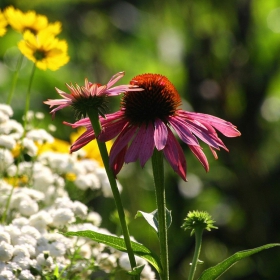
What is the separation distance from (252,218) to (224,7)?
1236 mm

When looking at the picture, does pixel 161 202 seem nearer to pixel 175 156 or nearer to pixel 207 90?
pixel 175 156

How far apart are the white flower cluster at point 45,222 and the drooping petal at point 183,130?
11.0 inches

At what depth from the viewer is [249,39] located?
3.17m

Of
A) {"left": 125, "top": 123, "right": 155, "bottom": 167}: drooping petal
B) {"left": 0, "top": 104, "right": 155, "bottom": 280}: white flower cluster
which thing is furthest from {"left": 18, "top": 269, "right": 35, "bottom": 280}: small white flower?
{"left": 125, "top": 123, "right": 155, "bottom": 167}: drooping petal

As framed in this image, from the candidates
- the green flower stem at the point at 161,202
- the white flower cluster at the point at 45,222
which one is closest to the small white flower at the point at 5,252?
the white flower cluster at the point at 45,222

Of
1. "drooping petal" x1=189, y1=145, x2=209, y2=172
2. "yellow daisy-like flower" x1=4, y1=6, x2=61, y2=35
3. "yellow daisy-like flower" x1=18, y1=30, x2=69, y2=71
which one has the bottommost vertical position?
"drooping petal" x1=189, y1=145, x2=209, y2=172

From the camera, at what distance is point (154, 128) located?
0.85 meters

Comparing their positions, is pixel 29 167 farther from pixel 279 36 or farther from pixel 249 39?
pixel 279 36

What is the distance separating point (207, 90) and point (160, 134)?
2.09 meters

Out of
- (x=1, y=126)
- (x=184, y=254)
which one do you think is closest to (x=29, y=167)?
(x=1, y=126)

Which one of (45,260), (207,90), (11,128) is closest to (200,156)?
(45,260)

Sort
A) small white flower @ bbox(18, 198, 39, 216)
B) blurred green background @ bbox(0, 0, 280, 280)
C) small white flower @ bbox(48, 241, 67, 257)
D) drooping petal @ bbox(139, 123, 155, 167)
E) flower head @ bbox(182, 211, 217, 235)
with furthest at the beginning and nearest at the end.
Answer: blurred green background @ bbox(0, 0, 280, 280) → small white flower @ bbox(18, 198, 39, 216) → small white flower @ bbox(48, 241, 67, 257) → flower head @ bbox(182, 211, 217, 235) → drooping petal @ bbox(139, 123, 155, 167)

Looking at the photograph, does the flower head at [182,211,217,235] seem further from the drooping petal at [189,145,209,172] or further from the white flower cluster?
the white flower cluster

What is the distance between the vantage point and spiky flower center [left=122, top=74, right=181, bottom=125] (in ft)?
2.90
